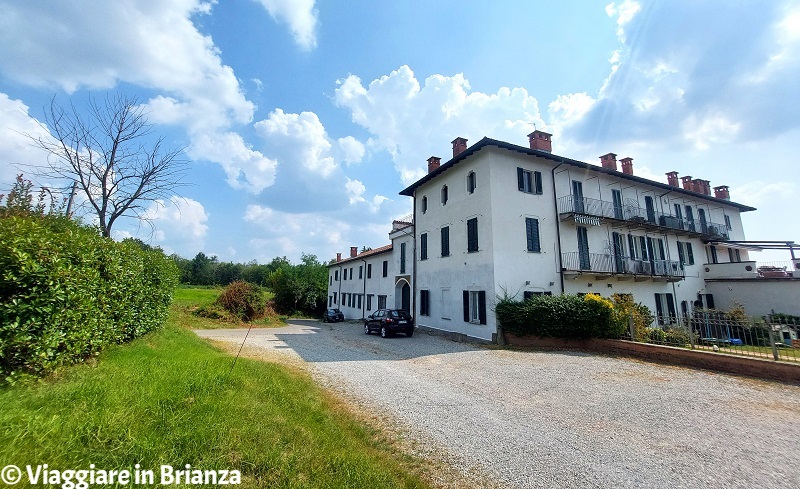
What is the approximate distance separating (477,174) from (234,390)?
49.1ft

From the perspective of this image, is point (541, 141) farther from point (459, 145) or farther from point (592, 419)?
point (592, 419)

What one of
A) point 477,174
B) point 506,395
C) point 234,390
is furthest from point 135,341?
point 477,174

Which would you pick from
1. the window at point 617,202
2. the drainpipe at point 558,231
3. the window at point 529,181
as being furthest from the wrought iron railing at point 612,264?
the window at point 529,181

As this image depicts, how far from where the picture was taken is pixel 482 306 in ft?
52.0

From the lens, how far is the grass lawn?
3.11 meters

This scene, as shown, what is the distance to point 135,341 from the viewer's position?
7973 millimetres

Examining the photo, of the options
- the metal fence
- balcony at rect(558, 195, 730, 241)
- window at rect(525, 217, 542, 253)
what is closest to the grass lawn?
the metal fence

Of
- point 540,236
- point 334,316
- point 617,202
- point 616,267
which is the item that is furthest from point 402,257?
point 617,202

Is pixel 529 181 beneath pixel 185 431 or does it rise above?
above

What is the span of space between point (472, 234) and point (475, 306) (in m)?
3.77

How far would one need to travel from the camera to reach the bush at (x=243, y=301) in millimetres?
25359

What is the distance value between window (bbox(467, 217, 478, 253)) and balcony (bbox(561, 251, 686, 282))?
15.5 ft

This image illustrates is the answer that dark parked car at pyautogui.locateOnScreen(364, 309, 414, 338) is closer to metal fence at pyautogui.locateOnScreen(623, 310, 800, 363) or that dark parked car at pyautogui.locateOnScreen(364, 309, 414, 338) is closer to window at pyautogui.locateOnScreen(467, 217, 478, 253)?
window at pyautogui.locateOnScreen(467, 217, 478, 253)

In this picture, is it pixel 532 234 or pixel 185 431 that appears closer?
pixel 185 431
